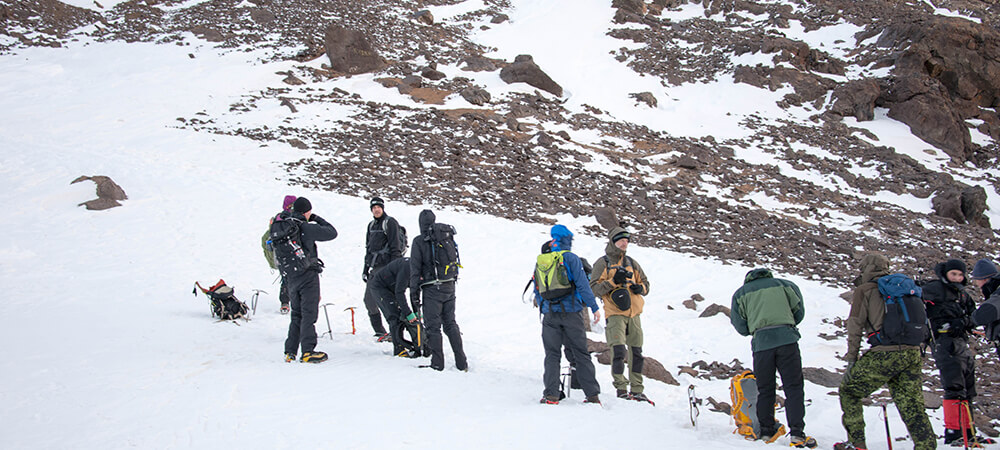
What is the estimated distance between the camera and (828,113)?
107 feet

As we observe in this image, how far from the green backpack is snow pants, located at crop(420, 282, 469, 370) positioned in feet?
4.22

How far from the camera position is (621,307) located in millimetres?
6145

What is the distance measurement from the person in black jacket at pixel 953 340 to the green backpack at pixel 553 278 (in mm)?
3410

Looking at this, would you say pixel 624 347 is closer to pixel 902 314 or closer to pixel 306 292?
pixel 902 314

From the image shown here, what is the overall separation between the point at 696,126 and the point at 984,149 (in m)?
14.9

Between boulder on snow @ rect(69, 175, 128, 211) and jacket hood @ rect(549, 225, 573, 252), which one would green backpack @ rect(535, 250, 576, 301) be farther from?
boulder on snow @ rect(69, 175, 128, 211)

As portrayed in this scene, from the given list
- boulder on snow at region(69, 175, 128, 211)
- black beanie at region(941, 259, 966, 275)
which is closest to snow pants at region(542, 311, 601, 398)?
black beanie at region(941, 259, 966, 275)

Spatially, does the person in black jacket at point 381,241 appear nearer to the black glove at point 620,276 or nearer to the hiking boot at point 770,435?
the black glove at point 620,276

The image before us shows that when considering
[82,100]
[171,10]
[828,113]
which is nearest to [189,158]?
[82,100]

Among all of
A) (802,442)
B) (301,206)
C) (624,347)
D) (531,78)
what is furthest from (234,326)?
(531,78)

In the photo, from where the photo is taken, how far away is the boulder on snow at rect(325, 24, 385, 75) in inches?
1270

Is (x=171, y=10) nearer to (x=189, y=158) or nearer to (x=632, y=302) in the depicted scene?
(x=189, y=158)

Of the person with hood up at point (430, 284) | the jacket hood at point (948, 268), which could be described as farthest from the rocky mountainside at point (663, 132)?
the person with hood up at point (430, 284)

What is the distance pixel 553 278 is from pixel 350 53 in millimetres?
30329
